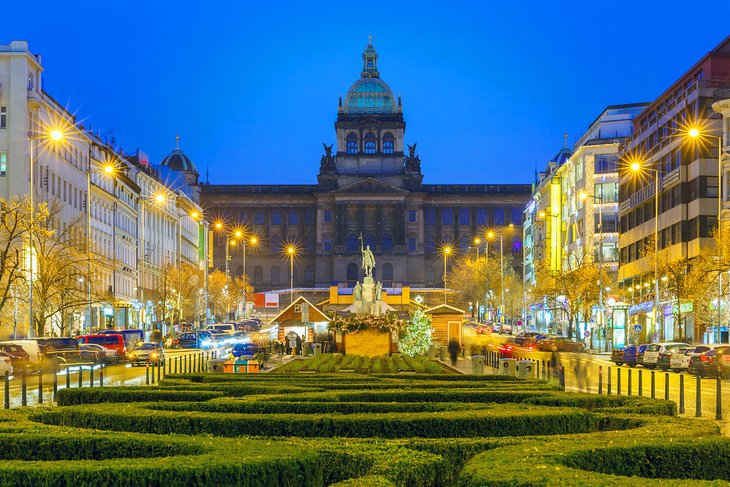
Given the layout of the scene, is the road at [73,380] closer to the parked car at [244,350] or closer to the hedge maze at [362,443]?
the parked car at [244,350]

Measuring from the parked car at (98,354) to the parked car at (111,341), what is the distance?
0.42m

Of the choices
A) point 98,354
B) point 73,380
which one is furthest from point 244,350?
point 73,380

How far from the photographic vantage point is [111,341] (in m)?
60.1

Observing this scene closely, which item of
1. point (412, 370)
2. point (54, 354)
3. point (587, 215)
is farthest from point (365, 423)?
point (587, 215)

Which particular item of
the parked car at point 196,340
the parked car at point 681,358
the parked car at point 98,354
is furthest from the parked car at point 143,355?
the parked car at point 681,358

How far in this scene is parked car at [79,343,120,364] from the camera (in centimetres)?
5262

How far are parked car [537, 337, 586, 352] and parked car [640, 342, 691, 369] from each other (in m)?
17.1

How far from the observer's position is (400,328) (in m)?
58.9

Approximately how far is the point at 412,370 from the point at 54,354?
1634 cm

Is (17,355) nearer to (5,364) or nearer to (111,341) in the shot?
(5,364)

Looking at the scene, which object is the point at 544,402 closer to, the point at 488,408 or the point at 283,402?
the point at 488,408

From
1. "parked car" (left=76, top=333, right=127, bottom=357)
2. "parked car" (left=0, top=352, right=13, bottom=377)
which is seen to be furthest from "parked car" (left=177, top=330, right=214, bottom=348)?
"parked car" (left=0, top=352, right=13, bottom=377)

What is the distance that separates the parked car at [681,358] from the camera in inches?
2092

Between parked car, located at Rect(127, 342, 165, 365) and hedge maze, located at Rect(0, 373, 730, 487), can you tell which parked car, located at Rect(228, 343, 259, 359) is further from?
hedge maze, located at Rect(0, 373, 730, 487)
